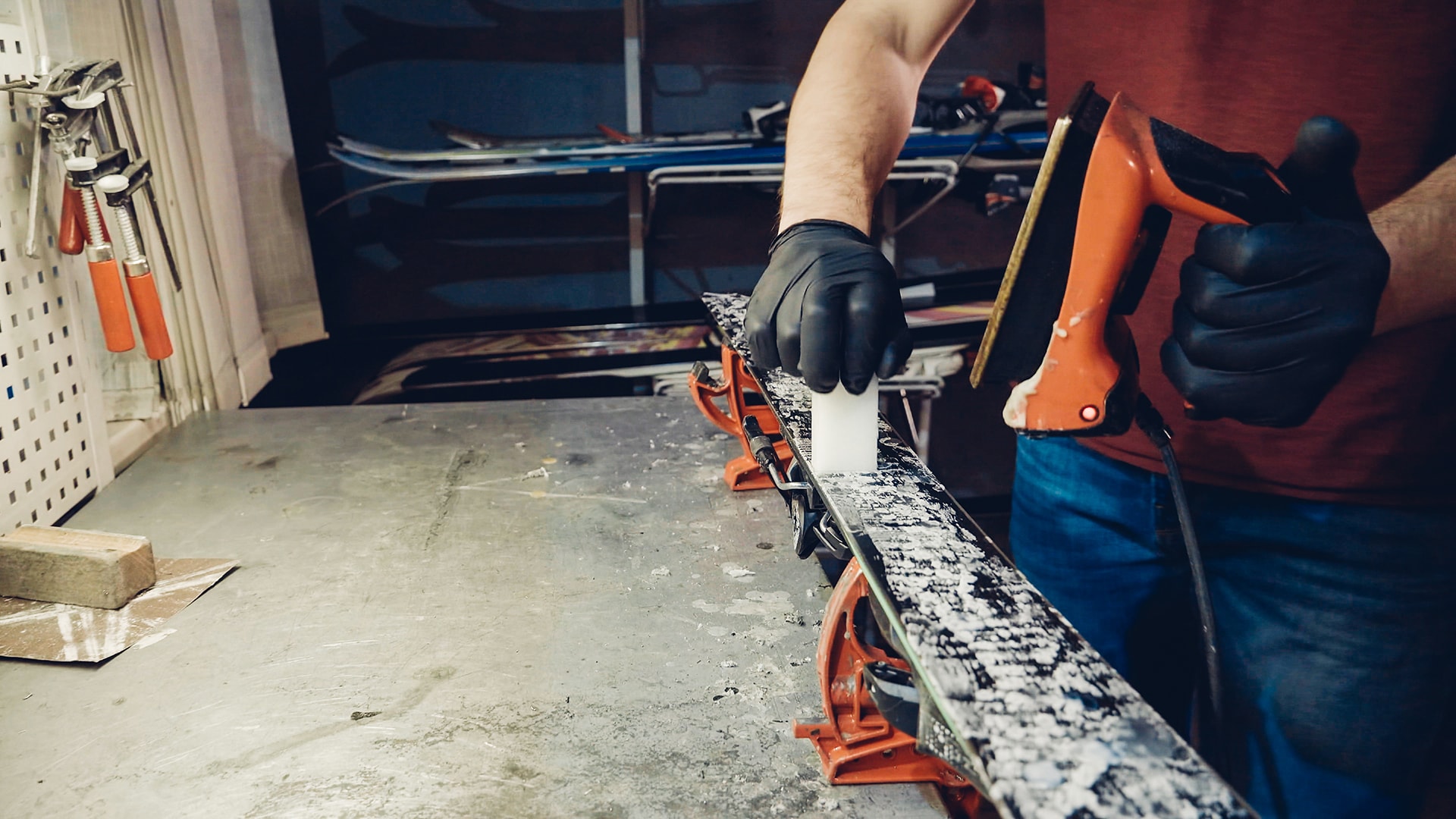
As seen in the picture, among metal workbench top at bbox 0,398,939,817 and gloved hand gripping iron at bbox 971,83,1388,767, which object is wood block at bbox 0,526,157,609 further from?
gloved hand gripping iron at bbox 971,83,1388,767

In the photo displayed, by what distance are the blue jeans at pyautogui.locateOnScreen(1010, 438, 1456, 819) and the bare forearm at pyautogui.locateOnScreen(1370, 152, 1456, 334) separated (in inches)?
9.9

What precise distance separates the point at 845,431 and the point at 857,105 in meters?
0.45

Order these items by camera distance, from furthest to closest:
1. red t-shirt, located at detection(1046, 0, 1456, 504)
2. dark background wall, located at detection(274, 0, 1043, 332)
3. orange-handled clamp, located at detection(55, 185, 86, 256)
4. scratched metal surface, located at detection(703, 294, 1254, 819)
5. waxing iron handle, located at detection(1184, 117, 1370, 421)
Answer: dark background wall, located at detection(274, 0, 1043, 332)
orange-handled clamp, located at detection(55, 185, 86, 256)
red t-shirt, located at detection(1046, 0, 1456, 504)
waxing iron handle, located at detection(1184, 117, 1370, 421)
scratched metal surface, located at detection(703, 294, 1254, 819)

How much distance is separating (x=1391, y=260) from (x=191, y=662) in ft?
4.26

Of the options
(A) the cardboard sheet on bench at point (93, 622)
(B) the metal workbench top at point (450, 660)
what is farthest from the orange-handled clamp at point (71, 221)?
(A) the cardboard sheet on bench at point (93, 622)

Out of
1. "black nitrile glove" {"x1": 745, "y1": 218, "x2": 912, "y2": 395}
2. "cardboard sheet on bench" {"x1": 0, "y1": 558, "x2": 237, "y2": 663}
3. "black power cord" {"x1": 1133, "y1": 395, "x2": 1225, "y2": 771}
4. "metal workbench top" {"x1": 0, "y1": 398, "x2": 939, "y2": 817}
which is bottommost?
"metal workbench top" {"x1": 0, "y1": 398, "x2": 939, "y2": 817}

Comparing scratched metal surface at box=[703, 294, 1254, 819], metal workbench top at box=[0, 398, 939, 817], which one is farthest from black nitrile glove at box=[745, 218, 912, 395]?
metal workbench top at box=[0, 398, 939, 817]

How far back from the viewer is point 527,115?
2.77 meters

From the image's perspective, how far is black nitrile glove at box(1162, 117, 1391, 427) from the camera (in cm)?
64

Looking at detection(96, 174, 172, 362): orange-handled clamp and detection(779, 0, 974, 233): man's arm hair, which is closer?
detection(779, 0, 974, 233): man's arm hair

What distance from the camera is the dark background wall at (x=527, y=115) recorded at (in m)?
2.67

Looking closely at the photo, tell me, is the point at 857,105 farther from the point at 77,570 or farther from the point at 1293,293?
the point at 77,570

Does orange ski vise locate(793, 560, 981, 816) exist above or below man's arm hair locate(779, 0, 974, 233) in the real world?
below

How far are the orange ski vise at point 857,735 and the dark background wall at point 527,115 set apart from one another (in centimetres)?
217
